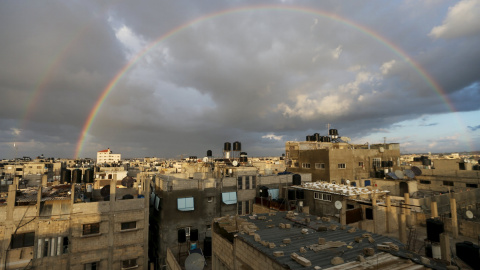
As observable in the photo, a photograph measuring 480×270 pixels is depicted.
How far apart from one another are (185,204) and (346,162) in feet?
130

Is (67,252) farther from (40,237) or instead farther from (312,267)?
(312,267)

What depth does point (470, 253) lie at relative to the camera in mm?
11672

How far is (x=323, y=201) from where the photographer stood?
32562mm

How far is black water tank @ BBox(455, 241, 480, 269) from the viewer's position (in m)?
11.5

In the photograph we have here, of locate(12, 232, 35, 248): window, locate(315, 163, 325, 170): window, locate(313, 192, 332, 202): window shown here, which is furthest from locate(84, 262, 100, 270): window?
locate(315, 163, 325, 170): window

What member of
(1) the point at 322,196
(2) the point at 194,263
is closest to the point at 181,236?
(2) the point at 194,263

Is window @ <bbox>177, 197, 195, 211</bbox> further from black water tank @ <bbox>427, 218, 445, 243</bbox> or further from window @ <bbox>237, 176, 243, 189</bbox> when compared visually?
black water tank @ <bbox>427, 218, 445, 243</bbox>

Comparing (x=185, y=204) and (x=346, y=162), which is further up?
(x=346, y=162)

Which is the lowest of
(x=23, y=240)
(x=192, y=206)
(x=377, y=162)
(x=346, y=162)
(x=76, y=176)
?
(x=23, y=240)

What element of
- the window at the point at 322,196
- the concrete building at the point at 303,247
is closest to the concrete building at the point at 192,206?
the window at the point at 322,196

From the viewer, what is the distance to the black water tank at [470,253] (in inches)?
452

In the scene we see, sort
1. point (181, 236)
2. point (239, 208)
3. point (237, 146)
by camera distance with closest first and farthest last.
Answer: point (181, 236) → point (239, 208) → point (237, 146)

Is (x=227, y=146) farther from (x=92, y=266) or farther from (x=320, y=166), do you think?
(x=92, y=266)

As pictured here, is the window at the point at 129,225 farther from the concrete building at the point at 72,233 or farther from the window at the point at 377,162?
the window at the point at 377,162
